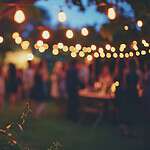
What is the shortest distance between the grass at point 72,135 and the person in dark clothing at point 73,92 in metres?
0.30

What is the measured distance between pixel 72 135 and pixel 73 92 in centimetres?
241

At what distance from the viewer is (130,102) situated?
1145cm

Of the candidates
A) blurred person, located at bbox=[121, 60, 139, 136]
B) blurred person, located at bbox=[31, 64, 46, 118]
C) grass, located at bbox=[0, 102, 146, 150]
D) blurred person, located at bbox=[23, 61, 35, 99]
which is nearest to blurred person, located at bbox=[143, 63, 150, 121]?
blurred person, located at bbox=[121, 60, 139, 136]

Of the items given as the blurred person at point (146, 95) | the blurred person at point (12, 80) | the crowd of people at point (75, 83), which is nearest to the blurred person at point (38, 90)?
the crowd of people at point (75, 83)

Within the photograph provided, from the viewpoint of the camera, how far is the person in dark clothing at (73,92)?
543 inches

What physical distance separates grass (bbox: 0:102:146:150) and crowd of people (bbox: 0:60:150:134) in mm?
547

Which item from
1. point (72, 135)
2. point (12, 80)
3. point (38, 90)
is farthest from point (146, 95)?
point (12, 80)

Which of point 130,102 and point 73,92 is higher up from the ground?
point 73,92

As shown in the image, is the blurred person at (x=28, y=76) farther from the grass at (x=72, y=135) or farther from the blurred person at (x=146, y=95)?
the blurred person at (x=146, y=95)

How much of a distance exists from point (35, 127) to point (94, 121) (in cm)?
199

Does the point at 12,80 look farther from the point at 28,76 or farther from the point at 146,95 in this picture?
the point at 146,95

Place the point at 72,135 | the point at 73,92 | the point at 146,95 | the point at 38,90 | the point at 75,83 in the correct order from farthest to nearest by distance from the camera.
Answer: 1. the point at 73,92
2. the point at 75,83
3. the point at 38,90
4. the point at 72,135
5. the point at 146,95

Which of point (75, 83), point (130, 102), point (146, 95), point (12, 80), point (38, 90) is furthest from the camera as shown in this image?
point (12, 80)

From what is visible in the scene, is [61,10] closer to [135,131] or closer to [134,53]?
[134,53]
